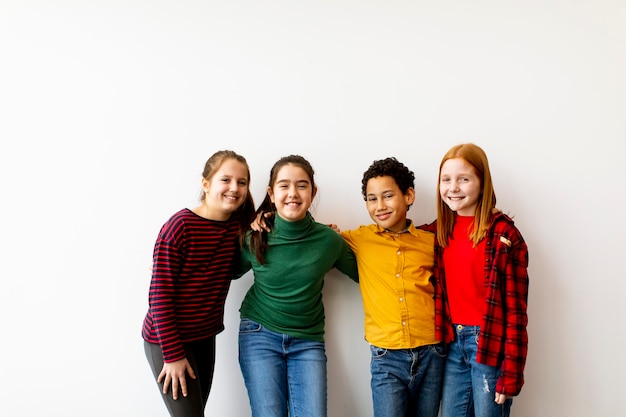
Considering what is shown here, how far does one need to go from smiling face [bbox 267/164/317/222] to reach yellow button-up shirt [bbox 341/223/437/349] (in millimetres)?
289

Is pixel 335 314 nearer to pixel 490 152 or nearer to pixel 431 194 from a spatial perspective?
pixel 431 194

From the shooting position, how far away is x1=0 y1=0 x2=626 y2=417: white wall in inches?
65.0

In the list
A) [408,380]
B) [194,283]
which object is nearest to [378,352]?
[408,380]

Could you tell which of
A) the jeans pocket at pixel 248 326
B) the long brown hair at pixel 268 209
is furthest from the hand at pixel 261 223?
the jeans pocket at pixel 248 326

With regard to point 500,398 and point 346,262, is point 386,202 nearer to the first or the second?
point 346,262

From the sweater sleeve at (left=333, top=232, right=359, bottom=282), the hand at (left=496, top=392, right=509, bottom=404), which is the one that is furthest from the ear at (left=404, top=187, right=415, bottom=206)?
the hand at (left=496, top=392, right=509, bottom=404)

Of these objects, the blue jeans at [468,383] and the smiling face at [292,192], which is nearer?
the blue jeans at [468,383]

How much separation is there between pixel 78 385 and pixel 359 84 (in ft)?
5.62

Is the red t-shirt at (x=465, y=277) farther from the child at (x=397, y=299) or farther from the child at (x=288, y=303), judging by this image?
the child at (x=288, y=303)

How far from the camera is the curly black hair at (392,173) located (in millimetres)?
1495

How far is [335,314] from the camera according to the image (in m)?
1.66

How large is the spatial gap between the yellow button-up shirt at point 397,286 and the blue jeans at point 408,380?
4cm

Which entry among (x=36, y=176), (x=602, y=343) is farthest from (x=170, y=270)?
(x=602, y=343)

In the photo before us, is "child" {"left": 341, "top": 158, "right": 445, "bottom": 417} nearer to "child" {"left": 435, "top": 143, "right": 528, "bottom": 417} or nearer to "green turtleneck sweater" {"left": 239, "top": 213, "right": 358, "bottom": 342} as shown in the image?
"child" {"left": 435, "top": 143, "right": 528, "bottom": 417}
